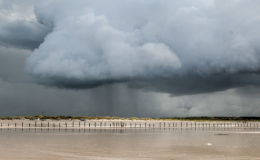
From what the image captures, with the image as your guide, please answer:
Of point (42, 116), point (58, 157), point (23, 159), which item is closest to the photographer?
point (23, 159)

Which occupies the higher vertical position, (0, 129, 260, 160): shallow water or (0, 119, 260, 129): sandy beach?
(0, 129, 260, 160): shallow water

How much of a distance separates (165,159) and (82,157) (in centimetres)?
707

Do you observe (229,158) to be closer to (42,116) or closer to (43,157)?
(43,157)

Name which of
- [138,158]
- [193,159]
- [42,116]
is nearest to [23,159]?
[138,158]

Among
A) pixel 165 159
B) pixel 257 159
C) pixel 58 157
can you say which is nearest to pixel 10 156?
pixel 58 157

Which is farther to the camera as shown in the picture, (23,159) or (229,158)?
(229,158)

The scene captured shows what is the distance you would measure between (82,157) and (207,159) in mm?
10717

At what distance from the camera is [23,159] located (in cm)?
2480

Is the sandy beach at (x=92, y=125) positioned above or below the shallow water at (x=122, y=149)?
below

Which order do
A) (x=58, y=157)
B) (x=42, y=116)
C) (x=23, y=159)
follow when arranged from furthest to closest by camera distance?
(x=42, y=116)
(x=58, y=157)
(x=23, y=159)

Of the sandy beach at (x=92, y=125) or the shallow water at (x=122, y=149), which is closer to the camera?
the shallow water at (x=122, y=149)

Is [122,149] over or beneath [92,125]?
over

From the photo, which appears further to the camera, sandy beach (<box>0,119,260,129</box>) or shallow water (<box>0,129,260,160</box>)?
sandy beach (<box>0,119,260,129</box>)

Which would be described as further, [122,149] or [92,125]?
[92,125]
